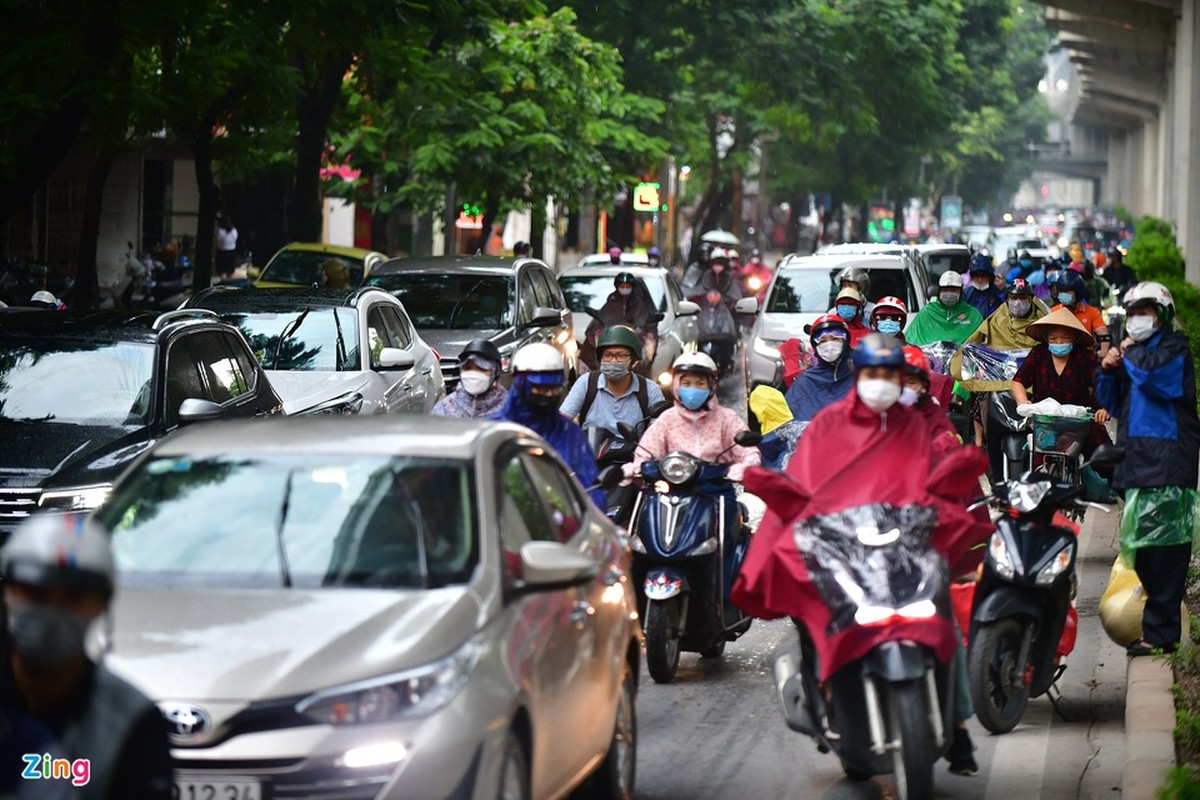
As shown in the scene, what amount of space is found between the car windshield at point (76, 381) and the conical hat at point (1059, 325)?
18.5ft

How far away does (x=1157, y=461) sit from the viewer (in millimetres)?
9820

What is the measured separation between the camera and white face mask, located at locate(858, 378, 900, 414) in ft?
23.8

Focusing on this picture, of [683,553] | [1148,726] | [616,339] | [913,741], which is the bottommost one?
[1148,726]

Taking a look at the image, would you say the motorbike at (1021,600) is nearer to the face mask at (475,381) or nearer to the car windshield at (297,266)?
the face mask at (475,381)

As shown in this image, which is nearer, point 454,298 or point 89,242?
point 454,298

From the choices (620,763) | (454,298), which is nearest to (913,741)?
(620,763)

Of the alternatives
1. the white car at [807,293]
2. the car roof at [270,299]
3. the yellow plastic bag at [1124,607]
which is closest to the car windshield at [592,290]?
the white car at [807,293]

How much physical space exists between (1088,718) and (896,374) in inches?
111

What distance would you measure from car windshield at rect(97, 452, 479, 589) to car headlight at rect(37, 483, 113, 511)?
11.8 ft

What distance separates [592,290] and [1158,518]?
17.1 m

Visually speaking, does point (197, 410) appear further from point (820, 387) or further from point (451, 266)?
point (451, 266)

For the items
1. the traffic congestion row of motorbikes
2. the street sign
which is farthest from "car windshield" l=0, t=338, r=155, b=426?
the street sign

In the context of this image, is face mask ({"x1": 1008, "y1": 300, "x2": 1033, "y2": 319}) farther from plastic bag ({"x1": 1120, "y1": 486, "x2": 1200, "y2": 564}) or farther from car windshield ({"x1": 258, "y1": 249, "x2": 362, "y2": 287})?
car windshield ({"x1": 258, "y1": 249, "x2": 362, "y2": 287})

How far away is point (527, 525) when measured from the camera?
657 cm
